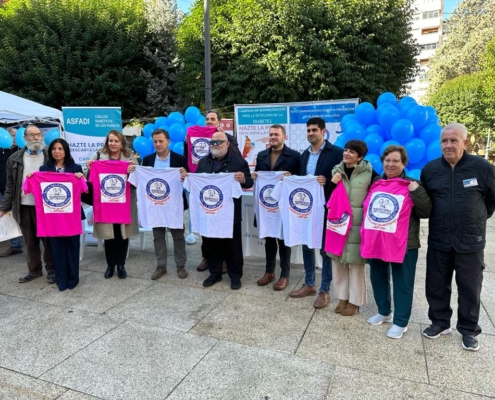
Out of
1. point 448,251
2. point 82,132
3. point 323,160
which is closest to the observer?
point 448,251

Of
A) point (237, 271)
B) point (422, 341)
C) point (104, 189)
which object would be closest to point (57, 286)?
point (104, 189)

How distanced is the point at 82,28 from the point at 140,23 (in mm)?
2671

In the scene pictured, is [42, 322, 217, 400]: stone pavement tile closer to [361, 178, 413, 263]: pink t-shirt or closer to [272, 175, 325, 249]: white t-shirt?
[272, 175, 325, 249]: white t-shirt

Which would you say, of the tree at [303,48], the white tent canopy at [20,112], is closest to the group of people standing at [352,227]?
the white tent canopy at [20,112]

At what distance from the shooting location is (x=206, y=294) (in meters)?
4.52

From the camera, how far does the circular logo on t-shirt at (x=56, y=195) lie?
447 centimetres

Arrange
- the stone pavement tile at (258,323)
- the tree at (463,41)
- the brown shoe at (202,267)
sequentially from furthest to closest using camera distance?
the tree at (463,41), the brown shoe at (202,267), the stone pavement tile at (258,323)

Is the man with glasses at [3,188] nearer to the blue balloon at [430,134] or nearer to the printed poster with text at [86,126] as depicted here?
the printed poster with text at [86,126]

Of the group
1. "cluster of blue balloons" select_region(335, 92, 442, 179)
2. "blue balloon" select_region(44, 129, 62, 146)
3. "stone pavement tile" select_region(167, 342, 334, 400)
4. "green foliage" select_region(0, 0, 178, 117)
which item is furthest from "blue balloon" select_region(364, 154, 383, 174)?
"green foliage" select_region(0, 0, 178, 117)

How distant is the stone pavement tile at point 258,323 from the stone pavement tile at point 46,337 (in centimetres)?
103

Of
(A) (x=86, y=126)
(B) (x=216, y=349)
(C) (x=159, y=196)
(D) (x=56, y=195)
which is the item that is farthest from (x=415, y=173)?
(A) (x=86, y=126)

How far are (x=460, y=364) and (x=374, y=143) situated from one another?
11.2 ft

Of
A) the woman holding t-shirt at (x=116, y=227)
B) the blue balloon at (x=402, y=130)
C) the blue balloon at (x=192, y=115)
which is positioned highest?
the blue balloon at (x=192, y=115)

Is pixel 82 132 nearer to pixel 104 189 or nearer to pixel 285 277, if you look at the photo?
pixel 104 189
